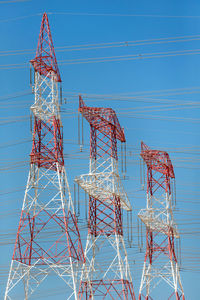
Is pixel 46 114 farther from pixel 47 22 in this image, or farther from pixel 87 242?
pixel 87 242

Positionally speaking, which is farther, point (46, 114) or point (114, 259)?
point (114, 259)

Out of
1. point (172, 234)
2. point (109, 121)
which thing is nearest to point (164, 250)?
point (172, 234)

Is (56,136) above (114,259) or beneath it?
above

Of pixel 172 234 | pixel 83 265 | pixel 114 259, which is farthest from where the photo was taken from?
pixel 172 234

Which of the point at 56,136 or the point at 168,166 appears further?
the point at 168,166

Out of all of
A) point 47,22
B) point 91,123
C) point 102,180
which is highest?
point 47,22

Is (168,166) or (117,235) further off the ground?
(168,166)

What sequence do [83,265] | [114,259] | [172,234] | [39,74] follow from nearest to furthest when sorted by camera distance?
[83,265]
[39,74]
[114,259]
[172,234]

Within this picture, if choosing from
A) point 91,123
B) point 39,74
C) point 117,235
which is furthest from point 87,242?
point 39,74

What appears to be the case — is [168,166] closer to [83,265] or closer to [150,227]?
[150,227]
